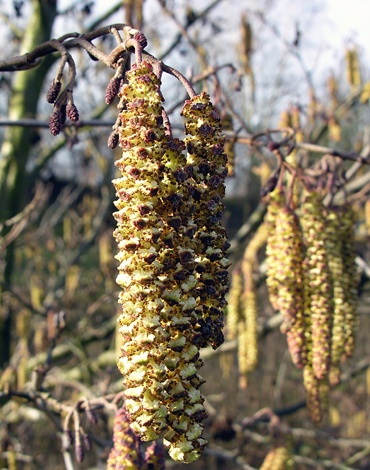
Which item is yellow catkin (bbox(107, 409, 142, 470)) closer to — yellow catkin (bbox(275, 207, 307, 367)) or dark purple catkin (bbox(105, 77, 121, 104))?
yellow catkin (bbox(275, 207, 307, 367))

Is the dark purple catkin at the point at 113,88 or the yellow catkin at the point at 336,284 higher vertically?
the dark purple catkin at the point at 113,88

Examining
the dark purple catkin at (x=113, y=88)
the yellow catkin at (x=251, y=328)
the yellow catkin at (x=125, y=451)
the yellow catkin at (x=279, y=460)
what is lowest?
the yellow catkin at (x=279, y=460)

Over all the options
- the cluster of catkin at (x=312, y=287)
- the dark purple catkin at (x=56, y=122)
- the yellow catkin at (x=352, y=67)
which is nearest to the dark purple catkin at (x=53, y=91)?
the dark purple catkin at (x=56, y=122)

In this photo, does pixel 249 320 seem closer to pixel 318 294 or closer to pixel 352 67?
pixel 318 294

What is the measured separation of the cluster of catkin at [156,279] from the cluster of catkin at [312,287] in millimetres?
597

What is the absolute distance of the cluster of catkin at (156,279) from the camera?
76 cm

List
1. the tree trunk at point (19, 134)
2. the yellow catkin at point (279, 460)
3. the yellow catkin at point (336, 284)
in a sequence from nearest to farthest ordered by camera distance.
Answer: the yellow catkin at point (336, 284)
the yellow catkin at point (279, 460)
the tree trunk at point (19, 134)

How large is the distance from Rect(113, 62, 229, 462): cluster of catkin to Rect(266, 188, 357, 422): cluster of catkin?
0.60m

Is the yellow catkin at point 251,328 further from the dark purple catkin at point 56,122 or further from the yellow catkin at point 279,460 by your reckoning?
the dark purple catkin at point 56,122

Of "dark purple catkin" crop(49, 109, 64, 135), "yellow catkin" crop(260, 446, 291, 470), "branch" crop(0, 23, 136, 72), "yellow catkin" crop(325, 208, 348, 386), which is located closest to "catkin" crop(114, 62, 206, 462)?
"branch" crop(0, 23, 136, 72)

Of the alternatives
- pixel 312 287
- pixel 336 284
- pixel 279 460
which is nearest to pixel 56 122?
pixel 312 287

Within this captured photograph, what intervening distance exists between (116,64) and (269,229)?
814mm

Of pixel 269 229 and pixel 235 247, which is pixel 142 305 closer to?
pixel 269 229

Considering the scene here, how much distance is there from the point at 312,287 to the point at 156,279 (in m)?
0.77
